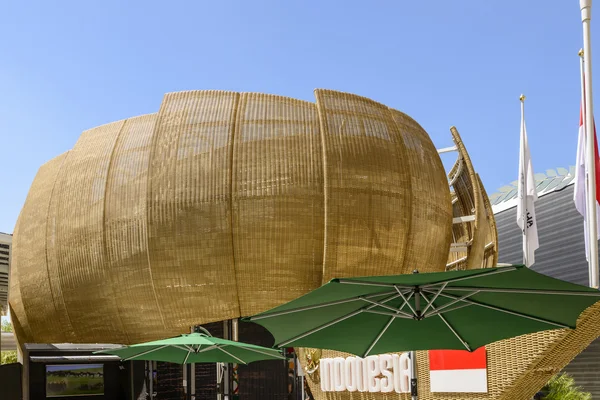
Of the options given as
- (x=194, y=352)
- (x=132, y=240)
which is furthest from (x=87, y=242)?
(x=194, y=352)

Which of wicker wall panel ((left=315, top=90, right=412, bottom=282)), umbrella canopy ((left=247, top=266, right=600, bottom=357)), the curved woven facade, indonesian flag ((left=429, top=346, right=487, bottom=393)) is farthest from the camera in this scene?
wicker wall panel ((left=315, top=90, right=412, bottom=282))

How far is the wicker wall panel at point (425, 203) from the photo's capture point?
68.7 feet

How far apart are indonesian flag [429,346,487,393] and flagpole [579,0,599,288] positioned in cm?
206

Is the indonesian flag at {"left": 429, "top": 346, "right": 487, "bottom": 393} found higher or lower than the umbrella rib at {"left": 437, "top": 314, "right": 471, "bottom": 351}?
lower

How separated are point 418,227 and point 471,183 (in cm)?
324

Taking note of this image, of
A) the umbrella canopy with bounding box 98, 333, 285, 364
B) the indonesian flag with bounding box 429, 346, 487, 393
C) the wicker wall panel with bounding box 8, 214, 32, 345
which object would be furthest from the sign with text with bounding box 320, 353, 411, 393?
the wicker wall panel with bounding box 8, 214, 32, 345

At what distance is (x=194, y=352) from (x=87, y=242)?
33.6 ft

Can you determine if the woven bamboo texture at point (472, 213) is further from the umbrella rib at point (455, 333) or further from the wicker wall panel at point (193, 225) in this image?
the umbrella rib at point (455, 333)

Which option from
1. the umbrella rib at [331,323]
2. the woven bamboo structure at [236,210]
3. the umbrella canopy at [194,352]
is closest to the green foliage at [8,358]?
→ the woven bamboo structure at [236,210]

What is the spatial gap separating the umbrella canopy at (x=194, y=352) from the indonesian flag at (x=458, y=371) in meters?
2.39

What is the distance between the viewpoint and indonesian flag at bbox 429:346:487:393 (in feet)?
34.9

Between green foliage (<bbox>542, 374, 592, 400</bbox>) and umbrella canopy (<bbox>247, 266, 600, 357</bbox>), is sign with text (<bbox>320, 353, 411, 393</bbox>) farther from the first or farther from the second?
umbrella canopy (<bbox>247, 266, 600, 357</bbox>)

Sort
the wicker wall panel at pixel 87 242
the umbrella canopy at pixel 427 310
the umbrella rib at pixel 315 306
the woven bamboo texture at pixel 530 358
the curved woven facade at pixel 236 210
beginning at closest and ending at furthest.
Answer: the umbrella canopy at pixel 427 310, the umbrella rib at pixel 315 306, the woven bamboo texture at pixel 530 358, the curved woven facade at pixel 236 210, the wicker wall panel at pixel 87 242

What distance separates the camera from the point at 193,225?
19.8m
